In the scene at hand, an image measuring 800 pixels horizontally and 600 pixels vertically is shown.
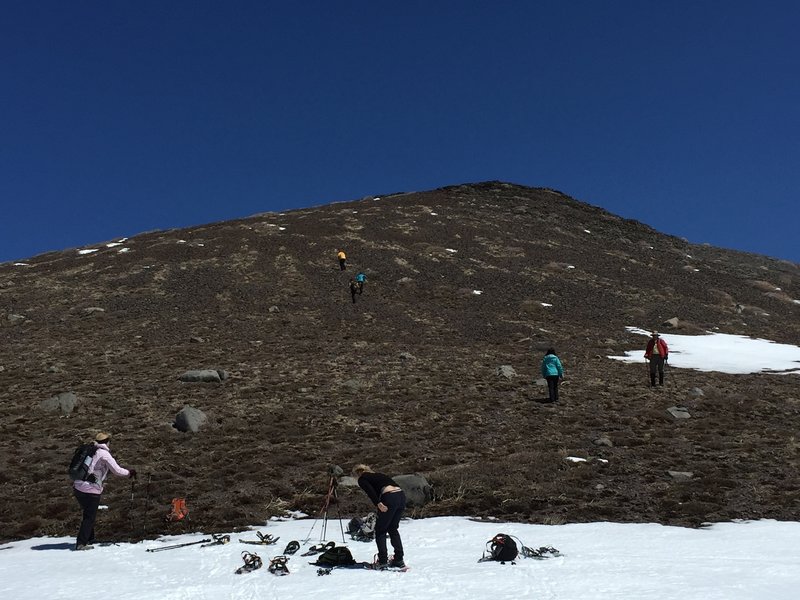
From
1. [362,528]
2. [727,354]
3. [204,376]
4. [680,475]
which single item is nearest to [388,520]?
[362,528]

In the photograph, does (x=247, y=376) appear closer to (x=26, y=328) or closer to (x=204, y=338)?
(x=204, y=338)

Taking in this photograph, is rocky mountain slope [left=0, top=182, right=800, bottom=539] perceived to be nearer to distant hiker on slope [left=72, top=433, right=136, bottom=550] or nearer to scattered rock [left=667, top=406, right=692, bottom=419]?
scattered rock [left=667, top=406, right=692, bottom=419]

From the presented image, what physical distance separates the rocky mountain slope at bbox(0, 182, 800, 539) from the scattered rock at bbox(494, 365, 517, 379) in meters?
0.76

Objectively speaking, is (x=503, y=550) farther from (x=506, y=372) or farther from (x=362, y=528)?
(x=506, y=372)

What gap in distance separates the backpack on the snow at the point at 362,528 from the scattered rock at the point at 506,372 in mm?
16243

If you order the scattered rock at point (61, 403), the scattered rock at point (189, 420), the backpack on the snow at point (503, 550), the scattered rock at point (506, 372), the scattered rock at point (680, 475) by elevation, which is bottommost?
the backpack on the snow at point (503, 550)

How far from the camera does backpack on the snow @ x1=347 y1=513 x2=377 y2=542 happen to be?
11.4 m

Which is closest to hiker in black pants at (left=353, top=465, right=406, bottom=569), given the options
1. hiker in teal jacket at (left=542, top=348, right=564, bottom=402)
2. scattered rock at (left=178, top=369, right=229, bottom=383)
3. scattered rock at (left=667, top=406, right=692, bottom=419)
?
hiker in teal jacket at (left=542, top=348, right=564, bottom=402)

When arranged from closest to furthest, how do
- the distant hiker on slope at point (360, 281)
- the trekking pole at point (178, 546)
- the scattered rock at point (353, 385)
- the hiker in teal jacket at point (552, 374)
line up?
the trekking pole at point (178, 546), the hiker in teal jacket at point (552, 374), the scattered rock at point (353, 385), the distant hiker on slope at point (360, 281)

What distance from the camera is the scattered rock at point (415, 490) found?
1321 cm

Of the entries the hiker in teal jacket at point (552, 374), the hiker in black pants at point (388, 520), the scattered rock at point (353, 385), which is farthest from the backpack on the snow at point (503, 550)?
the scattered rock at point (353, 385)

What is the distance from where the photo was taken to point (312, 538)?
11453 millimetres

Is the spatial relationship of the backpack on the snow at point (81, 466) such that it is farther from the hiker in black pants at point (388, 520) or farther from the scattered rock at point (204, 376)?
the scattered rock at point (204, 376)

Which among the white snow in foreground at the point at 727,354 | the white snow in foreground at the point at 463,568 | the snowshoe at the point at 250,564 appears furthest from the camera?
the white snow in foreground at the point at 727,354
